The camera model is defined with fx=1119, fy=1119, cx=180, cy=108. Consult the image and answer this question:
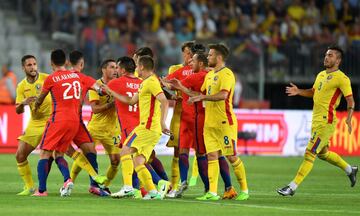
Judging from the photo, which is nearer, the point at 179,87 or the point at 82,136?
the point at 179,87

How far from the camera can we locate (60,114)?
57.1 feet

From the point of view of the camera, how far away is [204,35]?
117 feet

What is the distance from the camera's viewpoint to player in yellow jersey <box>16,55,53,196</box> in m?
18.0

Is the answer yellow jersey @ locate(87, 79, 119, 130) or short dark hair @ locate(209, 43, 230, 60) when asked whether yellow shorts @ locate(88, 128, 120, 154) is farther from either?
short dark hair @ locate(209, 43, 230, 60)

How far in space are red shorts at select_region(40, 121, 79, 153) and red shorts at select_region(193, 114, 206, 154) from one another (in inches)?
75.9

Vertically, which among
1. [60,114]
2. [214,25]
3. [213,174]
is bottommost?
[213,174]

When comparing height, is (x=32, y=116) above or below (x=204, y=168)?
above

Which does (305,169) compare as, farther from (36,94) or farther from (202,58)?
(36,94)

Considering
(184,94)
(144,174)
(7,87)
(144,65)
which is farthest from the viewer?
(7,87)

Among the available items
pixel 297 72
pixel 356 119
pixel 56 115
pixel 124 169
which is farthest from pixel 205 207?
pixel 297 72

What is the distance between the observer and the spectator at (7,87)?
32000mm


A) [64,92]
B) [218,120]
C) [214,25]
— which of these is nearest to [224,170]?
[218,120]

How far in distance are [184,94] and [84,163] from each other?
78.5 inches

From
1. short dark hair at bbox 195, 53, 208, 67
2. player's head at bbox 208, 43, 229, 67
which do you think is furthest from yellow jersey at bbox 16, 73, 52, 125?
player's head at bbox 208, 43, 229, 67
